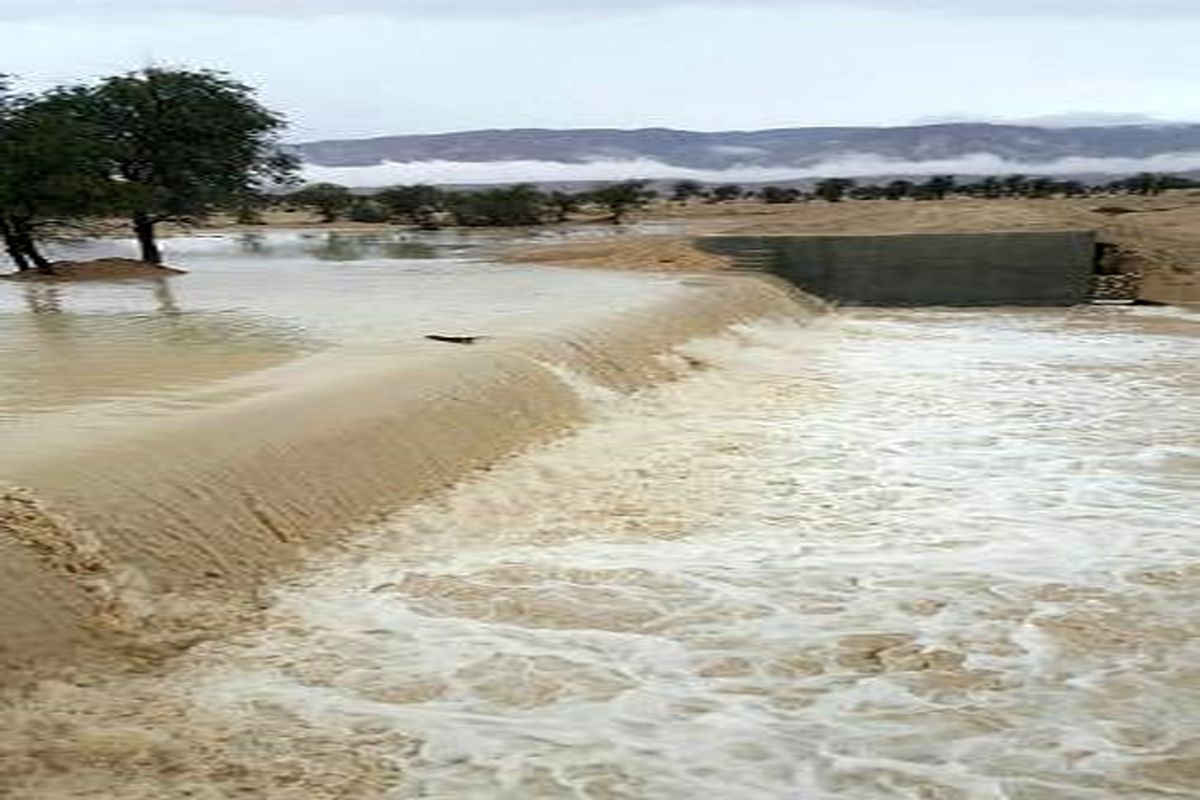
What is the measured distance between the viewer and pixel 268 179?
28.0 m

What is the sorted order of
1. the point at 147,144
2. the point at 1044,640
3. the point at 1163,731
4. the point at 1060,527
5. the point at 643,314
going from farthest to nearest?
1. the point at 147,144
2. the point at 643,314
3. the point at 1060,527
4. the point at 1044,640
5. the point at 1163,731

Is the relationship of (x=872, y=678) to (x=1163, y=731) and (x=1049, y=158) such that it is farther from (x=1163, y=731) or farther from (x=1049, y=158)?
(x=1049, y=158)

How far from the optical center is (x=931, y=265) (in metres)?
29.4

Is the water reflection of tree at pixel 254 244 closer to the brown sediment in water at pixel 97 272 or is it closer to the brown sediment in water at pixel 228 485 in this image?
the brown sediment in water at pixel 97 272

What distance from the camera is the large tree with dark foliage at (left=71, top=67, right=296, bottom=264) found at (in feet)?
83.4

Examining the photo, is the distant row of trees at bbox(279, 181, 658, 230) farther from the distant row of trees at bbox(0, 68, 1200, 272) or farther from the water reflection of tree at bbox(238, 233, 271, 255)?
the distant row of trees at bbox(0, 68, 1200, 272)

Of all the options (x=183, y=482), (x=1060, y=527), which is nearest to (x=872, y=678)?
(x=1060, y=527)

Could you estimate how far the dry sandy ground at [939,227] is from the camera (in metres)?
26.3

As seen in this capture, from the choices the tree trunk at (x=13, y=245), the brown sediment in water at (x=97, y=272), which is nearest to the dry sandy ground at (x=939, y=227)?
the brown sediment in water at (x=97, y=272)

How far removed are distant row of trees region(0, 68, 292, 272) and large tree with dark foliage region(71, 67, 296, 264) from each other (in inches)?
0.8

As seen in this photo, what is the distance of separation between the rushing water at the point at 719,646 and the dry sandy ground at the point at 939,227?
16328mm

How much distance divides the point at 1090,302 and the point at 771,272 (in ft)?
21.1

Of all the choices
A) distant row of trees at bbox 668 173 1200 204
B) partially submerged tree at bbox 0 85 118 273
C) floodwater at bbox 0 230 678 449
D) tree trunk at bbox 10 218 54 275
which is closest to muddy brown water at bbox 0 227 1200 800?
floodwater at bbox 0 230 678 449

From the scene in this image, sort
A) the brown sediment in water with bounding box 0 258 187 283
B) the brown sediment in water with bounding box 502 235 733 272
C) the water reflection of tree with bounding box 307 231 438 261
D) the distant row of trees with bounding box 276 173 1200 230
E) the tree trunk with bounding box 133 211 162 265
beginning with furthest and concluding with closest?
the distant row of trees with bounding box 276 173 1200 230, the water reflection of tree with bounding box 307 231 438 261, the brown sediment in water with bounding box 502 235 733 272, the tree trunk with bounding box 133 211 162 265, the brown sediment in water with bounding box 0 258 187 283
